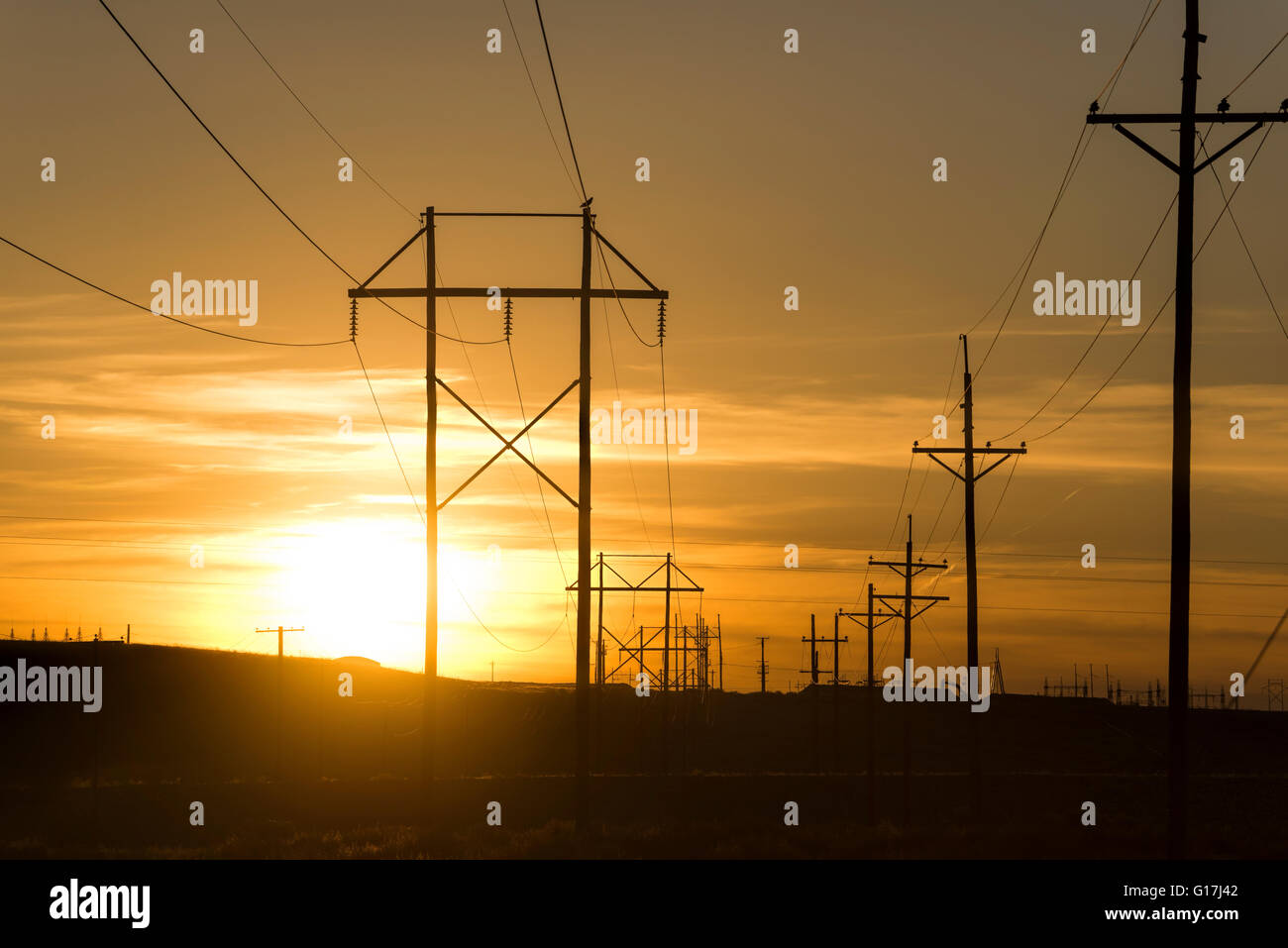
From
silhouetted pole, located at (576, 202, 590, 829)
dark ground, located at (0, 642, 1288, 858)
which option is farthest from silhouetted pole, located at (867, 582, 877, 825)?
silhouetted pole, located at (576, 202, 590, 829)

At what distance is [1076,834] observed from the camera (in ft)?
124

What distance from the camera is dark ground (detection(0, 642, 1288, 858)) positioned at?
34281 millimetres

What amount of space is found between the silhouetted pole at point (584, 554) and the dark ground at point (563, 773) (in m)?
1.33

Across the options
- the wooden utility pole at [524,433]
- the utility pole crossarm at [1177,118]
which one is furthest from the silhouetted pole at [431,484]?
the utility pole crossarm at [1177,118]

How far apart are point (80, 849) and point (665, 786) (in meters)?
24.5

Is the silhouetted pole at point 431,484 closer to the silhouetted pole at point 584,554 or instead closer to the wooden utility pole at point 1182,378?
the silhouetted pole at point 584,554

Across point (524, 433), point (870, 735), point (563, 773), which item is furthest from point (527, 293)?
point (563, 773)

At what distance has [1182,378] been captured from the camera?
24750 mm

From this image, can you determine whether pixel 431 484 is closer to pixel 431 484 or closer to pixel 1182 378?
pixel 431 484

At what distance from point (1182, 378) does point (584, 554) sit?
40.9 ft

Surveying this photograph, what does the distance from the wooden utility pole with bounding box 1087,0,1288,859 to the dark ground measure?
757cm

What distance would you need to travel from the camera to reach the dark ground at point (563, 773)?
34.3 metres
